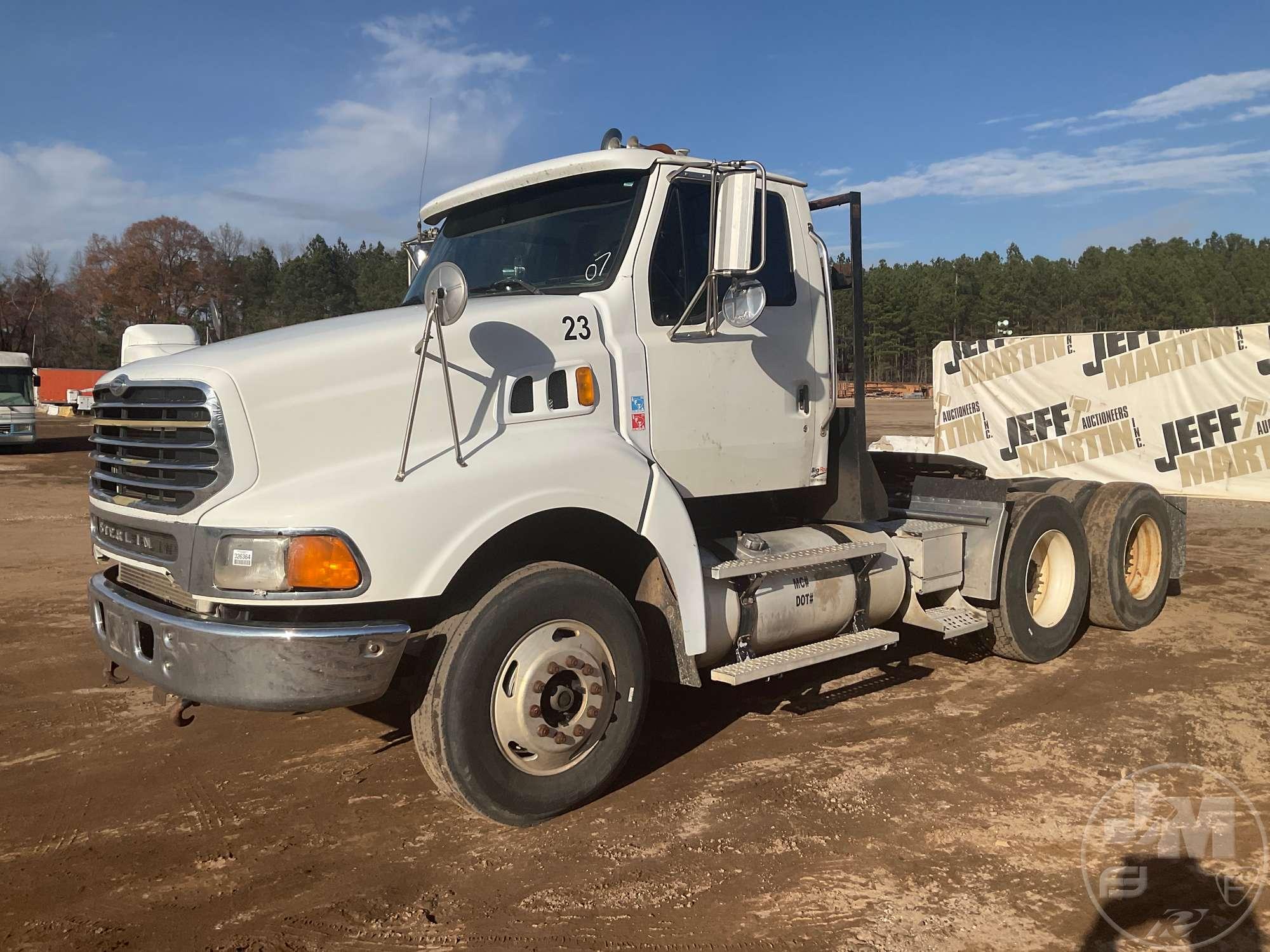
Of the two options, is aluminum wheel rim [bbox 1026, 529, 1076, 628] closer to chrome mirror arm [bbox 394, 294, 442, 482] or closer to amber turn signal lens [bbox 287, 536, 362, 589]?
chrome mirror arm [bbox 394, 294, 442, 482]

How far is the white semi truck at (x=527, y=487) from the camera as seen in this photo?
3590 mm

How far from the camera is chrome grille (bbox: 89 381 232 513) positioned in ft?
11.9

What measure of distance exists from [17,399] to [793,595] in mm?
29136

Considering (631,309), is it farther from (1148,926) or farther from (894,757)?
(1148,926)

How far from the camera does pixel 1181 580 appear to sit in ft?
30.4

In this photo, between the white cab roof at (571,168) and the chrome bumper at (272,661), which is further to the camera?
the white cab roof at (571,168)

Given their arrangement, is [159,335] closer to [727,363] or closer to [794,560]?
[727,363]

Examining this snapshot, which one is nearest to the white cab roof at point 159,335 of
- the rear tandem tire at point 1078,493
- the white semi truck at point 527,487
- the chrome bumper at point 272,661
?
the white semi truck at point 527,487

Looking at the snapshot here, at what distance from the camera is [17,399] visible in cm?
2733

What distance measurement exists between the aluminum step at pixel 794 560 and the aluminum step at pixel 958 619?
0.79 metres

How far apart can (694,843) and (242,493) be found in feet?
7.61

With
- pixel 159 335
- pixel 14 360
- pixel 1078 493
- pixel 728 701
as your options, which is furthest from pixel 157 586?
pixel 14 360

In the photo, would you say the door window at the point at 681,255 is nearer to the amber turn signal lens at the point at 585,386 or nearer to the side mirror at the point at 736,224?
the side mirror at the point at 736,224

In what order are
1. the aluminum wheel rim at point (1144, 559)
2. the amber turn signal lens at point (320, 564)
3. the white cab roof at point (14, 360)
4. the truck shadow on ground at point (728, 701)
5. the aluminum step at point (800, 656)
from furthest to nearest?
1. the white cab roof at point (14, 360)
2. the aluminum wheel rim at point (1144, 559)
3. the truck shadow on ground at point (728, 701)
4. the aluminum step at point (800, 656)
5. the amber turn signal lens at point (320, 564)
